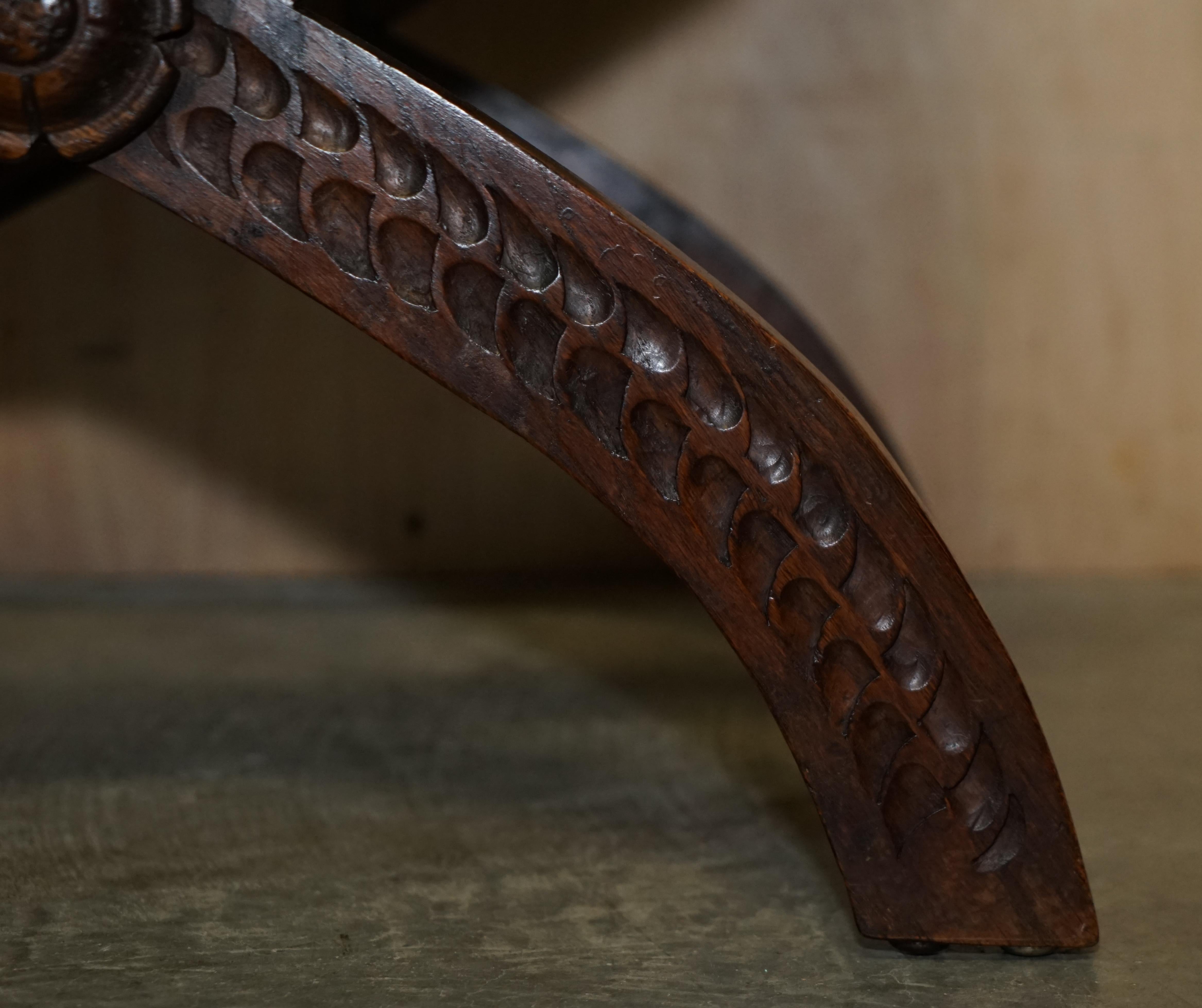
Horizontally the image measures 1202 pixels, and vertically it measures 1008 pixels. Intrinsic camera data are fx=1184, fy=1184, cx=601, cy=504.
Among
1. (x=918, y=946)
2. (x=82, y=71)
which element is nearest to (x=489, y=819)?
(x=918, y=946)

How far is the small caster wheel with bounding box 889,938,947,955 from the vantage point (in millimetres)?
538

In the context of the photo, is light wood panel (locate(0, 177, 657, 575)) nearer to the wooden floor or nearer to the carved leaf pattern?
the wooden floor


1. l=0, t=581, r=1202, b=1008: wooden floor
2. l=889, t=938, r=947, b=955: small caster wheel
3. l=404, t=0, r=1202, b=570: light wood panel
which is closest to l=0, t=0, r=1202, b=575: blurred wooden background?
l=404, t=0, r=1202, b=570: light wood panel

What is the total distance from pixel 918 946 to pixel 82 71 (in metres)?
0.50

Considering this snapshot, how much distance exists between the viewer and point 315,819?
701mm

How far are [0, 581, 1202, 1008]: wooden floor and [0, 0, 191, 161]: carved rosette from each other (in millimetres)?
356

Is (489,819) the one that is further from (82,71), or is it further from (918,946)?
(82,71)

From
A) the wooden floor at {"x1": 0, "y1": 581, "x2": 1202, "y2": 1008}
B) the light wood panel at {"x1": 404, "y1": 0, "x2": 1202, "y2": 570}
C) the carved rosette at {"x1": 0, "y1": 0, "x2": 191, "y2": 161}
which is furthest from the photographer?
the light wood panel at {"x1": 404, "y1": 0, "x2": 1202, "y2": 570}

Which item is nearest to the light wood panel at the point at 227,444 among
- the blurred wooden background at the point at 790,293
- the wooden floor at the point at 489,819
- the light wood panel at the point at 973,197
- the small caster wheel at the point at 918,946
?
the blurred wooden background at the point at 790,293

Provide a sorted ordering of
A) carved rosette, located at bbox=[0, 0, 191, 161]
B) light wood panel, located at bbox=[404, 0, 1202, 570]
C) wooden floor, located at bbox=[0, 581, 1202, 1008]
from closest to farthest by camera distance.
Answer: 1. carved rosette, located at bbox=[0, 0, 191, 161]
2. wooden floor, located at bbox=[0, 581, 1202, 1008]
3. light wood panel, located at bbox=[404, 0, 1202, 570]

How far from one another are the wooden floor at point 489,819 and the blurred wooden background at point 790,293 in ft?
0.57

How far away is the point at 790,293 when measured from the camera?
129cm

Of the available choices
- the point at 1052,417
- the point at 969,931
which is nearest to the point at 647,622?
the point at 1052,417

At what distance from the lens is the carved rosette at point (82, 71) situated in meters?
0.42
